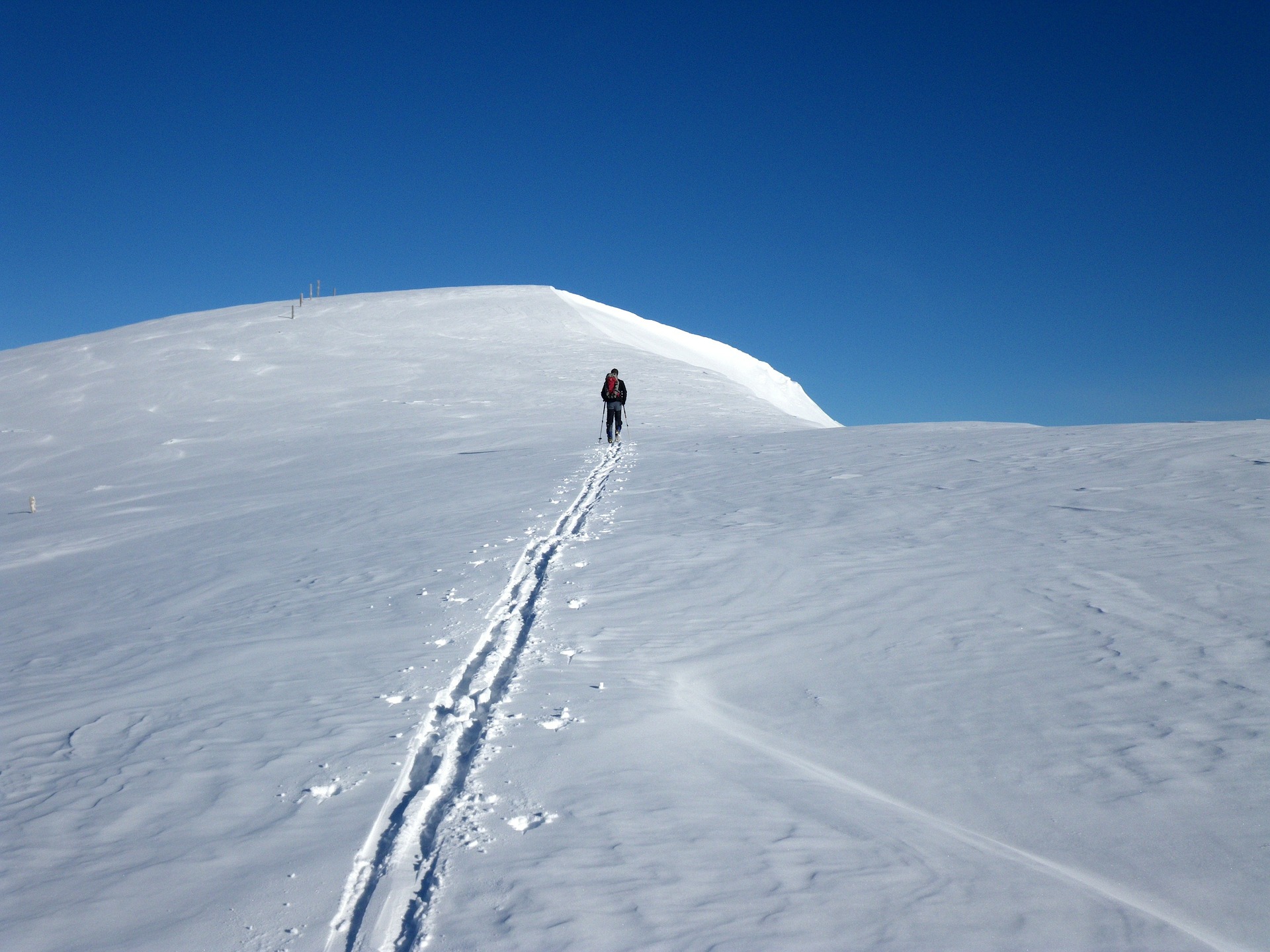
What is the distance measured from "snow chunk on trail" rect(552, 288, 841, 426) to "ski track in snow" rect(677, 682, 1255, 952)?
106 ft

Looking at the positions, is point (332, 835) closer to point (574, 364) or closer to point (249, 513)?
point (249, 513)

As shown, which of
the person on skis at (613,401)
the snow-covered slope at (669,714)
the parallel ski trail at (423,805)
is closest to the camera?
the parallel ski trail at (423,805)

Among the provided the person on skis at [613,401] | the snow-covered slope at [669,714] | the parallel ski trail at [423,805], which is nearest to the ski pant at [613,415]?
the person on skis at [613,401]

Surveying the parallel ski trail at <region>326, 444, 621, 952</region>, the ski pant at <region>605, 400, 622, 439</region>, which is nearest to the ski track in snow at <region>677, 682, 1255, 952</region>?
the parallel ski trail at <region>326, 444, 621, 952</region>

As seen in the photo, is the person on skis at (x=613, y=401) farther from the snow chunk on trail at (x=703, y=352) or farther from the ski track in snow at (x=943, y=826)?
the snow chunk on trail at (x=703, y=352)

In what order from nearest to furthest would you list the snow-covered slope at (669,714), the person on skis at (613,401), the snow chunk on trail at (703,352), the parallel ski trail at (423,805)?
the parallel ski trail at (423,805)
the snow-covered slope at (669,714)
the person on skis at (613,401)
the snow chunk on trail at (703,352)

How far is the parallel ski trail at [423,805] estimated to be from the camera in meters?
3.37

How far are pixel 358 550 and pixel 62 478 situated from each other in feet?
38.9

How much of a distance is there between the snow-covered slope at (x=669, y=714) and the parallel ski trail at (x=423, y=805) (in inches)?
0.8

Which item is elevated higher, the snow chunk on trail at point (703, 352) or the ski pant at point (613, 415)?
the snow chunk on trail at point (703, 352)

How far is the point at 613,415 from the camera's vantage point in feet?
57.7

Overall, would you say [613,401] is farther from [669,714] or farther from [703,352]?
[703,352]

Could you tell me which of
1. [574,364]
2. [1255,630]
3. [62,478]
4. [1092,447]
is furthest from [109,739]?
[574,364]

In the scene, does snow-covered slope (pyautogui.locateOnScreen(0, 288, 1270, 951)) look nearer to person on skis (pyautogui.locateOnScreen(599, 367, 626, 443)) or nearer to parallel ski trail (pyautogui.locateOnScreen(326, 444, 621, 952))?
parallel ski trail (pyautogui.locateOnScreen(326, 444, 621, 952))
